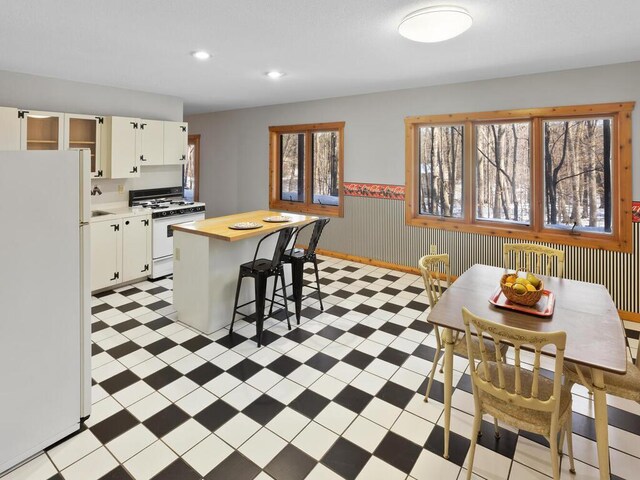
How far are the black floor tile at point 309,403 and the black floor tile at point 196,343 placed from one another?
1.09 metres

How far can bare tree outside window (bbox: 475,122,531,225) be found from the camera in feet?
14.8

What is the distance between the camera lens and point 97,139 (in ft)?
15.2

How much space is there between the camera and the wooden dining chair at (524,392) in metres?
1.58

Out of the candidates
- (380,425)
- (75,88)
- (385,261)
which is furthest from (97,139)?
(380,425)

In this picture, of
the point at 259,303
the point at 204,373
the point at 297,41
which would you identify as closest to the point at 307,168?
the point at 297,41

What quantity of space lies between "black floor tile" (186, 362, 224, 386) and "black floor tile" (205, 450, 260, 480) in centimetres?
78

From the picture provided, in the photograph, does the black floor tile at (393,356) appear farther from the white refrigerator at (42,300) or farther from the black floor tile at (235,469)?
the white refrigerator at (42,300)

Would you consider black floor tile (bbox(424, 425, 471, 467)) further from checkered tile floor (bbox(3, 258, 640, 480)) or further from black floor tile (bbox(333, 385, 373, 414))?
black floor tile (bbox(333, 385, 373, 414))

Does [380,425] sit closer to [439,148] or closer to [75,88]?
[439,148]

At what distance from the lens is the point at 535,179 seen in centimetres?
436

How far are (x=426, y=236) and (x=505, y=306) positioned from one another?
3.09 metres

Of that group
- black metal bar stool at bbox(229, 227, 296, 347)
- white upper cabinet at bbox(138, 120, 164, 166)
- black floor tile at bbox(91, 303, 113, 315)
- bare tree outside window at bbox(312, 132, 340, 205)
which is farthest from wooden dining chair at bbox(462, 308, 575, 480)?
white upper cabinet at bbox(138, 120, 164, 166)

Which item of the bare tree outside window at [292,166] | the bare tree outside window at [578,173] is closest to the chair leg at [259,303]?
the bare tree outside window at [578,173]

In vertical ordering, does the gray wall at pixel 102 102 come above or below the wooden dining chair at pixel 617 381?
above
